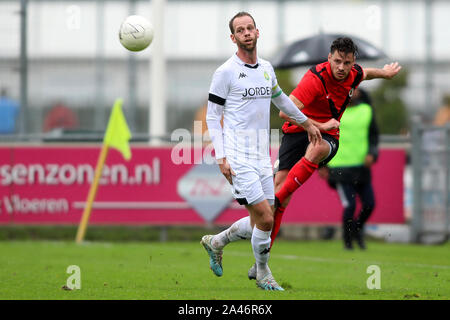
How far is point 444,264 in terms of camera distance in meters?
11.0

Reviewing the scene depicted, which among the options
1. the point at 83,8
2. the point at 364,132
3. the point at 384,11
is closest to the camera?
the point at 364,132

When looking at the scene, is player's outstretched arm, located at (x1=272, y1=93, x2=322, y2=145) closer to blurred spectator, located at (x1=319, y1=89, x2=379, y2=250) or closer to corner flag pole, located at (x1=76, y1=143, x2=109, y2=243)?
blurred spectator, located at (x1=319, y1=89, x2=379, y2=250)

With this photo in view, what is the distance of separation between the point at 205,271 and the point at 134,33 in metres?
2.79

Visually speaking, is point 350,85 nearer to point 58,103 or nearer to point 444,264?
point 444,264

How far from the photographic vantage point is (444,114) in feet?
73.4

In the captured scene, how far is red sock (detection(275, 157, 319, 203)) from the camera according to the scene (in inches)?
332

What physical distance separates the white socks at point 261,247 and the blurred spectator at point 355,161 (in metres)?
5.48

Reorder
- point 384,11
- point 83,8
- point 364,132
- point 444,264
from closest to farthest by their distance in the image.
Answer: point 444,264 < point 364,132 < point 83,8 < point 384,11

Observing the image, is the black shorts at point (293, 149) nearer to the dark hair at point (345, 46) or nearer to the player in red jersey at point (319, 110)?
the player in red jersey at point (319, 110)

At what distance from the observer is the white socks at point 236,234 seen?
818cm

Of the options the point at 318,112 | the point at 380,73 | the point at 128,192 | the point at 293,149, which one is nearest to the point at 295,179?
the point at 293,149

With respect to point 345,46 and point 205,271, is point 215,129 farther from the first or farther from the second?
point 205,271

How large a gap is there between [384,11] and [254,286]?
11.9m

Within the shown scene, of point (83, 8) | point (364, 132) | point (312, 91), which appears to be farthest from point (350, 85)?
point (83, 8)
